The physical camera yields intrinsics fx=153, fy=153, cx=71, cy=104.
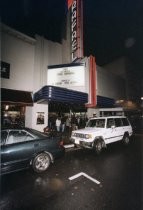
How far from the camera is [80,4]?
13.6m

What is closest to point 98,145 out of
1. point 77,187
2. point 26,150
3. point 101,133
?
point 101,133

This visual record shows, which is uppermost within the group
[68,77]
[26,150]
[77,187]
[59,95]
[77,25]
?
[77,25]

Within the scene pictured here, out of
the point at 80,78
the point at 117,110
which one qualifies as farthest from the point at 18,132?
the point at 117,110

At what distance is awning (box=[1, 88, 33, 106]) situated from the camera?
1152cm

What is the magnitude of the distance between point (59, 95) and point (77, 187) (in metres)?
8.32

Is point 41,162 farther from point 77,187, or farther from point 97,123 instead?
point 97,123

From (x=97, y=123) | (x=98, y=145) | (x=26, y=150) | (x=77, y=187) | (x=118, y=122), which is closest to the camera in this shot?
(x=77, y=187)

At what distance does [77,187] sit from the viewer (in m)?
4.56

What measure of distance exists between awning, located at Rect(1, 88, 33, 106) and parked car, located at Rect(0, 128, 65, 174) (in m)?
6.38

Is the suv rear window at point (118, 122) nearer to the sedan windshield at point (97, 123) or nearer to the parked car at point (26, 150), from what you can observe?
the sedan windshield at point (97, 123)

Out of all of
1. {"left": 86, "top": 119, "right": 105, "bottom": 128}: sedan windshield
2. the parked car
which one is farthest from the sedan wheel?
{"left": 86, "top": 119, "right": 105, "bottom": 128}: sedan windshield

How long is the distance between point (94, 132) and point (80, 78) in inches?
310

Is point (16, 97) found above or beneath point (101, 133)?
above

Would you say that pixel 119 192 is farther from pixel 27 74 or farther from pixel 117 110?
pixel 117 110
